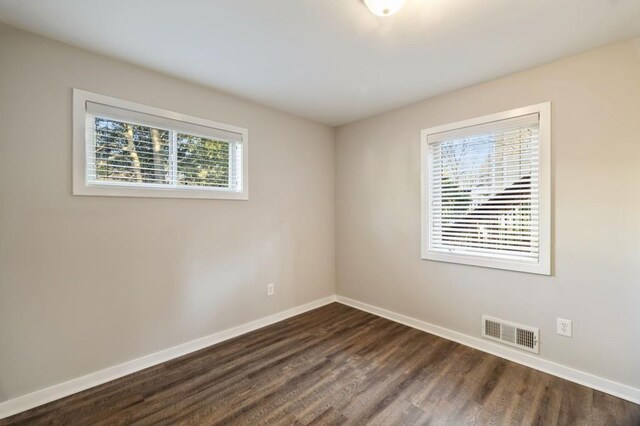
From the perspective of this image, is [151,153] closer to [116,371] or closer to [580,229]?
[116,371]

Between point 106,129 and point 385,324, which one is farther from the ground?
point 106,129

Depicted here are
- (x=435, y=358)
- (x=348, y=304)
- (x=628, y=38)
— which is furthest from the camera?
(x=348, y=304)

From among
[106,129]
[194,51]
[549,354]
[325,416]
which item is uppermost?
[194,51]

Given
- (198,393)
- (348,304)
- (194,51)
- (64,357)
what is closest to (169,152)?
(194,51)

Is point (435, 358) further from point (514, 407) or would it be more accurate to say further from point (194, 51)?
point (194, 51)

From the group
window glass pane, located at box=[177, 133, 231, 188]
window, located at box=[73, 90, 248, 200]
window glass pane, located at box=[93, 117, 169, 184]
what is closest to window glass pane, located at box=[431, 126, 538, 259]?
window, located at box=[73, 90, 248, 200]

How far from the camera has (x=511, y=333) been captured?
2.40 meters

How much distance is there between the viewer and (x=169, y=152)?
2.47 m

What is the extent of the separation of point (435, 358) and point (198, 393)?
1.91 metres

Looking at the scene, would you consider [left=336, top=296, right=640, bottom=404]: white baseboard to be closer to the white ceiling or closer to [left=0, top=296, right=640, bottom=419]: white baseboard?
[left=0, top=296, right=640, bottom=419]: white baseboard

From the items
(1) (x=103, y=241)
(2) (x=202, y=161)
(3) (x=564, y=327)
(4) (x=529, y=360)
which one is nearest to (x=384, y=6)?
(2) (x=202, y=161)

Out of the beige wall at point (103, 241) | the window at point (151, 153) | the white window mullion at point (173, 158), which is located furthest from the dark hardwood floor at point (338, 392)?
the white window mullion at point (173, 158)

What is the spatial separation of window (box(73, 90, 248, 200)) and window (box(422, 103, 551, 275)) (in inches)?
78.8

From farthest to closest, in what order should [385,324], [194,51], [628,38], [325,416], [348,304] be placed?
[348,304]
[385,324]
[194,51]
[628,38]
[325,416]
